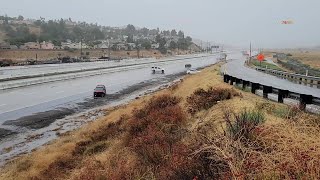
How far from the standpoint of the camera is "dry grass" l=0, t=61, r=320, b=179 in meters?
7.52

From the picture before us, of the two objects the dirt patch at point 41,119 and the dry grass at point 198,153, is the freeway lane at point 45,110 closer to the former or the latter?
the dirt patch at point 41,119

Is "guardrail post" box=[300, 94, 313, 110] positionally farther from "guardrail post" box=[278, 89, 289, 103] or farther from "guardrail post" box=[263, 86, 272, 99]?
"guardrail post" box=[263, 86, 272, 99]

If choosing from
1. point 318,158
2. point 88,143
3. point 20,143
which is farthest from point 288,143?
point 20,143

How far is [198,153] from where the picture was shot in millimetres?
9039

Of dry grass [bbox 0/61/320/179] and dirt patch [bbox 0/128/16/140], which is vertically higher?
dry grass [bbox 0/61/320/179]

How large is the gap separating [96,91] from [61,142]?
23.5m

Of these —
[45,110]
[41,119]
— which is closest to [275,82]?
[45,110]

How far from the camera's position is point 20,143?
23.1 metres

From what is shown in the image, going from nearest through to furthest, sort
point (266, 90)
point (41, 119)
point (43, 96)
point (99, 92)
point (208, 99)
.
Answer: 1. point (208, 99)
2. point (266, 90)
3. point (41, 119)
4. point (43, 96)
5. point (99, 92)

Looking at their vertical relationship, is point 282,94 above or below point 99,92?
above

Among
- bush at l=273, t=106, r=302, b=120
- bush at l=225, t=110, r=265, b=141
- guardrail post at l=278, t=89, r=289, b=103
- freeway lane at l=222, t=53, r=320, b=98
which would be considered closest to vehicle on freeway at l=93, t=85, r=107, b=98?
freeway lane at l=222, t=53, r=320, b=98

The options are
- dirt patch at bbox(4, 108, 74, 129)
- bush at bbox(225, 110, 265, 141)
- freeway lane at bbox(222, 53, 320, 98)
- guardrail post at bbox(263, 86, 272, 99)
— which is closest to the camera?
bush at bbox(225, 110, 265, 141)

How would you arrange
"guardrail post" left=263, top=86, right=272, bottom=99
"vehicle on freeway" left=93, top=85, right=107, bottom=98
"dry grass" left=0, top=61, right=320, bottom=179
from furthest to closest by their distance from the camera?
"vehicle on freeway" left=93, top=85, right=107, bottom=98 < "guardrail post" left=263, top=86, right=272, bottom=99 < "dry grass" left=0, top=61, right=320, bottom=179

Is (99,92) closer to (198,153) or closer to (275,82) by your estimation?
(275,82)
